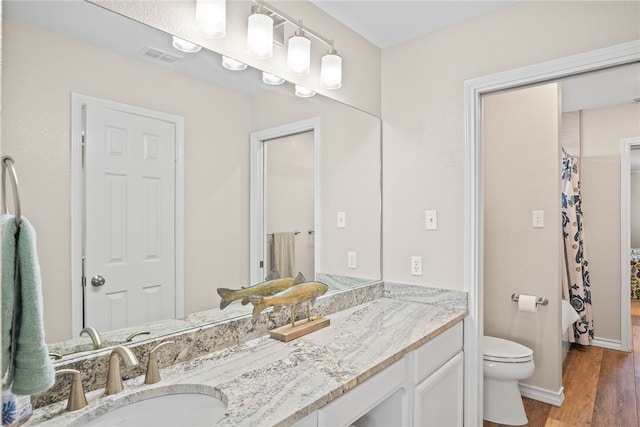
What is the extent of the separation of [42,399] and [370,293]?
162cm

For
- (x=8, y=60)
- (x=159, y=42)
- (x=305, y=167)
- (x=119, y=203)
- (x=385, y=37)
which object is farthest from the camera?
(x=385, y=37)

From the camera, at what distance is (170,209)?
138 centimetres

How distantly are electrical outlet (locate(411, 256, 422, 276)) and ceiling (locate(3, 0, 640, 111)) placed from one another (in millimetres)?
1181

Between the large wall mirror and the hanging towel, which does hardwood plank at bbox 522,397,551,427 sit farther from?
the hanging towel

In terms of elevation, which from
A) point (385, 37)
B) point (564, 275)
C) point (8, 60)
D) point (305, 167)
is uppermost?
point (385, 37)

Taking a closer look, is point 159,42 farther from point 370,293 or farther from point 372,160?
point 370,293

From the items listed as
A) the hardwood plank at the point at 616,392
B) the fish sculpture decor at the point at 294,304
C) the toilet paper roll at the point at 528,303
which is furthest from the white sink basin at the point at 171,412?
the hardwood plank at the point at 616,392

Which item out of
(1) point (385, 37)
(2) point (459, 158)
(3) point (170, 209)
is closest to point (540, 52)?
(2) point (459, 158)

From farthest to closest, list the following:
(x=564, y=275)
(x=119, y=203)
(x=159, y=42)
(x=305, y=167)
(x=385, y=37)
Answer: (x=564, y=275) < (x=385, y=37) < (x=305, y=167) < (x=159, y=42) < (x=119, y=203)

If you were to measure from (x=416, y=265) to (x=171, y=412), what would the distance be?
1.52 metres

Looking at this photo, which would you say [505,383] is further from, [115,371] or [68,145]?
[68,145]

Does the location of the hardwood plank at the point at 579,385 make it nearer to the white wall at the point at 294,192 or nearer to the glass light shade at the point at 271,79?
the white wall at the point at 294,192

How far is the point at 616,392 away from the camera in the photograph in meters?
2.81

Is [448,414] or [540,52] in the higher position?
[540,52]
